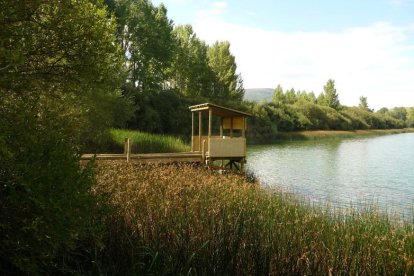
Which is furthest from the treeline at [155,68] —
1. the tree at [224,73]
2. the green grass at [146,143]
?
the green grass at [146,143]

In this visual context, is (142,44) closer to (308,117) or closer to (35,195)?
(308,117)

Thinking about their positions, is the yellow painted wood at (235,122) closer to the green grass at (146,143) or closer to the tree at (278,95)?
the green grass at (146,143)

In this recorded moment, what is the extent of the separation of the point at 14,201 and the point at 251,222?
12.8ft

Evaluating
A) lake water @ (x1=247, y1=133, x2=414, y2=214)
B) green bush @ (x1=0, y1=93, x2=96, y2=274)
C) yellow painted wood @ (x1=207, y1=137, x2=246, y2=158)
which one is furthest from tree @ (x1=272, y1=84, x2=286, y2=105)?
green bush @ (x1=0, y1=93, x2=96, y2=274)

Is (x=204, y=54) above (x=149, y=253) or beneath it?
above

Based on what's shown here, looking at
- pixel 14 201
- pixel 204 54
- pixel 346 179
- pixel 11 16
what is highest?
pixel 204 54

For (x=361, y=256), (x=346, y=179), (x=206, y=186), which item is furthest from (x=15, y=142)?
(x=346, y=179)

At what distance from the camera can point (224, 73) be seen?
203 feet

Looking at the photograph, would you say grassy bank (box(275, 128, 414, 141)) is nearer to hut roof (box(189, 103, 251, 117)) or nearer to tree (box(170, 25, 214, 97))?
tree (box(170, 25, 214, 97))

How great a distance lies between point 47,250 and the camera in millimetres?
4246

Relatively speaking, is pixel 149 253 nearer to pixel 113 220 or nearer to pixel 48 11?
pixel 113 220

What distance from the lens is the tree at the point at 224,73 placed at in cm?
6022

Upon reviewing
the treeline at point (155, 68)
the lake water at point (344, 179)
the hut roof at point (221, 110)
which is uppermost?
the treeline at point (155, 68)

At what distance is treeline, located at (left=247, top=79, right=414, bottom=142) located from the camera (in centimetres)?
5612
